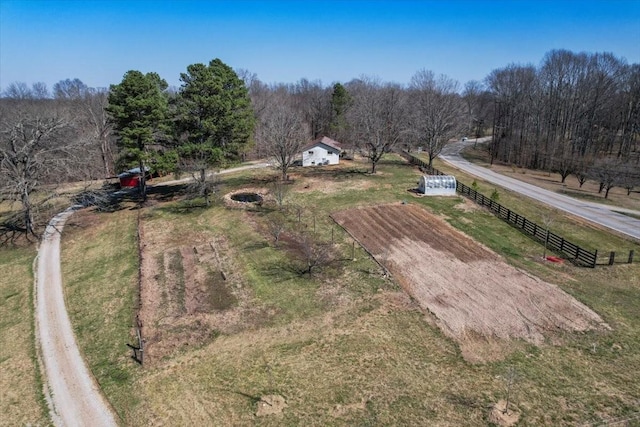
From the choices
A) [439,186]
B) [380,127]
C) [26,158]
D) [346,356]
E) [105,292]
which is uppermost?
[380,127]

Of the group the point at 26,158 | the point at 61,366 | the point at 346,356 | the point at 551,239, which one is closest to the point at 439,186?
the point at 551,239

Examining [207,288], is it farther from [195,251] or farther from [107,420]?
[107,420]

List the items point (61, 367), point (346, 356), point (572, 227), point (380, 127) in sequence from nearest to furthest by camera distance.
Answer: point (346, 356), point (61, 367), point (572, 227), point (380, 127)

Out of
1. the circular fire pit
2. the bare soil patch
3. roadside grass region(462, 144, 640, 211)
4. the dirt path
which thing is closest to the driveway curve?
the dirt path

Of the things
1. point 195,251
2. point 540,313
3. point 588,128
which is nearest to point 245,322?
point 195,251

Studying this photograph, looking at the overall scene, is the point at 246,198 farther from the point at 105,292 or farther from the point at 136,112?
the point at 105,292

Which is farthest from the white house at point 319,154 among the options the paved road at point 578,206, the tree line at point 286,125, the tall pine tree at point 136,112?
the tall pine tree at point 136,112
